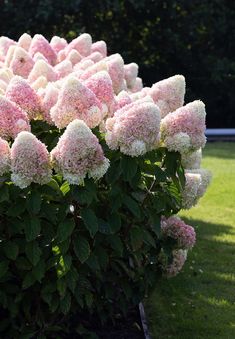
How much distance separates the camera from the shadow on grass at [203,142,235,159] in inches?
527

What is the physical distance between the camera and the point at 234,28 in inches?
694

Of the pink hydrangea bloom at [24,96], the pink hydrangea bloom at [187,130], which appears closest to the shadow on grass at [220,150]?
the pink hydrangea bloom at [24,96]

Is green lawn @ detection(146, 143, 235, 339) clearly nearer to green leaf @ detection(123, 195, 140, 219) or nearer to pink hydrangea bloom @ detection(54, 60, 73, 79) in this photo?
green leaf @ detection(123, 195, 140, 219)

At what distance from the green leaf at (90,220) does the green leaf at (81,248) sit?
0.15 metres

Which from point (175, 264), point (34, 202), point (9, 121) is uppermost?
point (9, 121)

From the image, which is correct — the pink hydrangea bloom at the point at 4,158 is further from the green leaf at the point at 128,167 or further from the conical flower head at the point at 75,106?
the green leaf at the point at 128,167

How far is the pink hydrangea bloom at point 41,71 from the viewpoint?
4875 mm

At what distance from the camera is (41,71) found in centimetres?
489

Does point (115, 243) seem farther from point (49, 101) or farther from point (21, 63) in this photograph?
point (21, 63)

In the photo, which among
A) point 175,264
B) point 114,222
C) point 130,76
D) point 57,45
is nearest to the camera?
point 114,222

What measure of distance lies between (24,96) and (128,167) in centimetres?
73

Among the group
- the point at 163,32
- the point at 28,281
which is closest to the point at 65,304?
the point at 28,281

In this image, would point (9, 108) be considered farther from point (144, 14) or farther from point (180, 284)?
point (144, 14)

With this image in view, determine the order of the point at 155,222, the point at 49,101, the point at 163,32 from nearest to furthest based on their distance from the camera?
the point at 155,222, the point at 49,101, the point at 163,32
